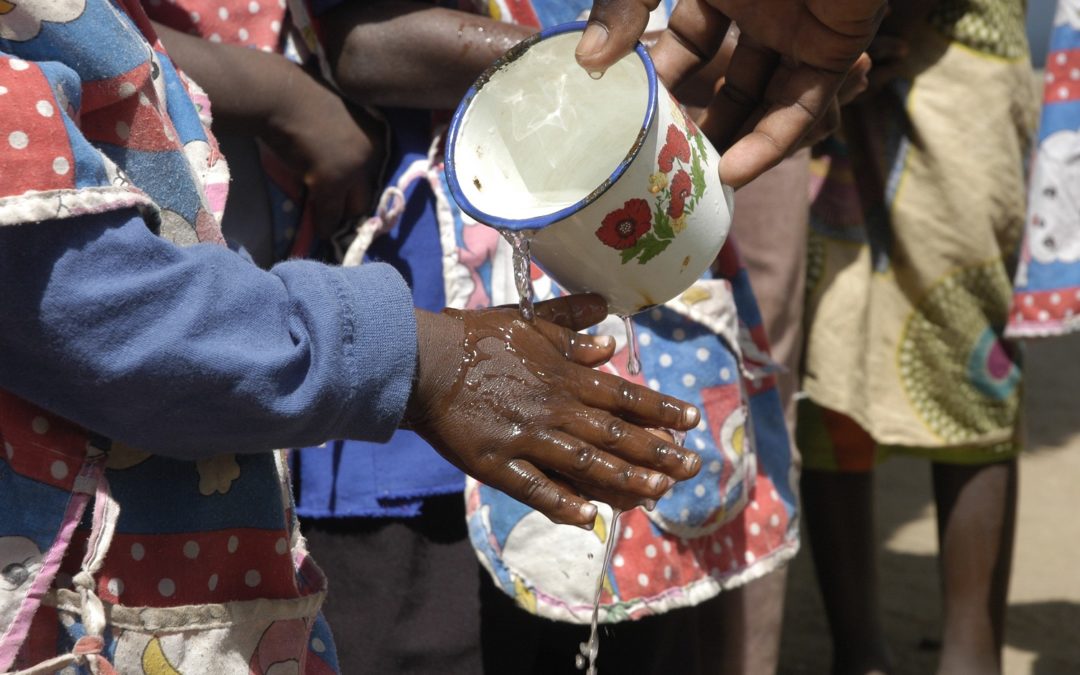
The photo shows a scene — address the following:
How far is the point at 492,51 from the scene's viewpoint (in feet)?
5.37

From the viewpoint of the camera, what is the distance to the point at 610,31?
50.8 inches

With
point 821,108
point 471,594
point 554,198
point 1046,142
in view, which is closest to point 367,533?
point 471,594

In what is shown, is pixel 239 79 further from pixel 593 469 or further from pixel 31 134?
pixel 593 469

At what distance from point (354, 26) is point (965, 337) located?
1562 mm

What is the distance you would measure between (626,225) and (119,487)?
0.55 metres

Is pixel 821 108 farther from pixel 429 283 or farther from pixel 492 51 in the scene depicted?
pixel 429 283

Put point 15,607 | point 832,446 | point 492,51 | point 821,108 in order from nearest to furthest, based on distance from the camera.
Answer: point 15,607
point 821,108
point 492,51
point 832,446

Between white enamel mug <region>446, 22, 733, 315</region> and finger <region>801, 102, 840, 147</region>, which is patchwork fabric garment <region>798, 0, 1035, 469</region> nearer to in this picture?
finger <region>801, 102, 840, 147</region>

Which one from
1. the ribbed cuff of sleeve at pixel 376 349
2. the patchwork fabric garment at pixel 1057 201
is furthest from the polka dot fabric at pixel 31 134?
the patchwork fabric garment at pixel 1057 201

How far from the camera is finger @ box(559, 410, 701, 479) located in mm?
1204

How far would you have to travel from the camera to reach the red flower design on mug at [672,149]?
128 cm

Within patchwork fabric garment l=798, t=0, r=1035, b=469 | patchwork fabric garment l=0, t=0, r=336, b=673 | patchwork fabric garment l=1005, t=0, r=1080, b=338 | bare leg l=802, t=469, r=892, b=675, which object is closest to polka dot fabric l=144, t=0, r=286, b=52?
patchwork fabric garment l=0, t=0, r=336, b=673

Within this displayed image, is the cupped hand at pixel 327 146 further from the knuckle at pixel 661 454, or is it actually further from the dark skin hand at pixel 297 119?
the knuckle at pixel 661 454

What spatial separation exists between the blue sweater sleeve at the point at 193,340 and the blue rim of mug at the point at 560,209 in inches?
5.2
